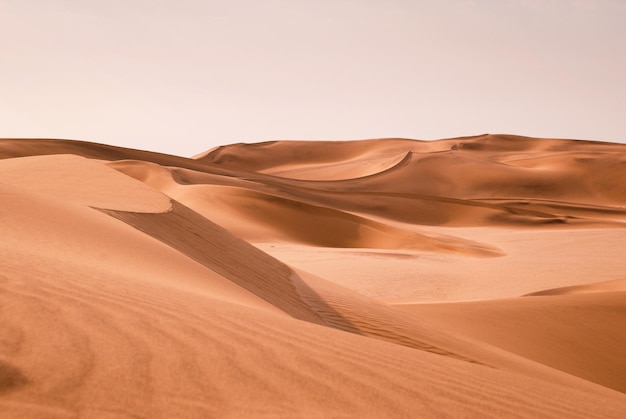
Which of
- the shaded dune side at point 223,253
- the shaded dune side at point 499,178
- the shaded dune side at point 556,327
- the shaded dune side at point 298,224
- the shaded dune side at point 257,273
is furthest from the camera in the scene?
the shaded dune side at point 499,178

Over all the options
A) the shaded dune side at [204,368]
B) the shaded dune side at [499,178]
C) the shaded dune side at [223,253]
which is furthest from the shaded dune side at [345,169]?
the shaded dune side at [204,368]

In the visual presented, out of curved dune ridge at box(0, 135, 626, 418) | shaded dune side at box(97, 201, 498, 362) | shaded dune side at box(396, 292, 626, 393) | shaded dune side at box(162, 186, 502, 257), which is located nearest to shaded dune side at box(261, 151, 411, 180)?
shaded dune side at box(162, 186, 502, 257)

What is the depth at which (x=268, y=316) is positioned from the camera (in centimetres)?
351

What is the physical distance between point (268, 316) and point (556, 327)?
19.9ft

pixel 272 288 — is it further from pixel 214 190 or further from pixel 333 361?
pixel 214 190

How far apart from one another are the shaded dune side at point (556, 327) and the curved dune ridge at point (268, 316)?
0.09ft

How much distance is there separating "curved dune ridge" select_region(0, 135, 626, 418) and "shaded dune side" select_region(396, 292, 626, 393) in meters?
0.03

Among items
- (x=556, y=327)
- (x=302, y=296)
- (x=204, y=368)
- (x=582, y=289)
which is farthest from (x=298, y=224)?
(x=204, y=368)

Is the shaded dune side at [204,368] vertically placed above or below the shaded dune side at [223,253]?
above

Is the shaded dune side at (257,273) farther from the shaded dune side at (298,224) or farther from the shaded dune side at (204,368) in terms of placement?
the shaded dune side at (298,224)

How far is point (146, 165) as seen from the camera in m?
29.3

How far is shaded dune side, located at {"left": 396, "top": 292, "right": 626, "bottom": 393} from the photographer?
7.62 meters

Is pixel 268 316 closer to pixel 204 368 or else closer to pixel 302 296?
pixel 204 368

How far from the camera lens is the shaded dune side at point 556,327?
25.0ft
